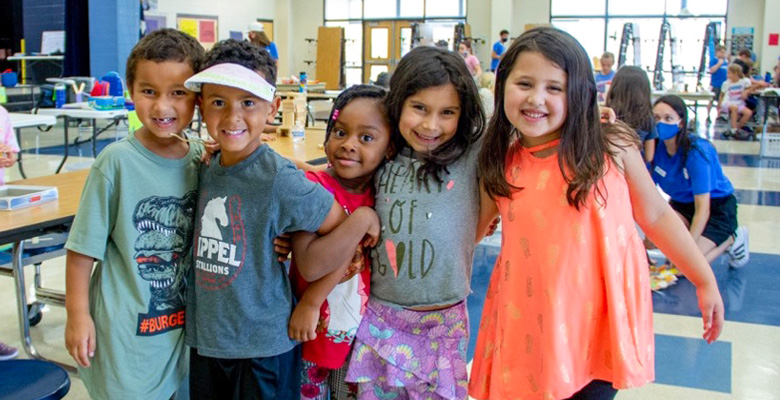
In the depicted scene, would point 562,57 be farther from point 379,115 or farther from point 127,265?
point 127,265

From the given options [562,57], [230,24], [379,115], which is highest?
[230,24]

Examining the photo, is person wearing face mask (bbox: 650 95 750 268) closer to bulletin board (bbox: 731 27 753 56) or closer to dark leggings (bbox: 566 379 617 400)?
dark leggings (bbox: 566 379 617 400)

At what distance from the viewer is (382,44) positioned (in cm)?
1916

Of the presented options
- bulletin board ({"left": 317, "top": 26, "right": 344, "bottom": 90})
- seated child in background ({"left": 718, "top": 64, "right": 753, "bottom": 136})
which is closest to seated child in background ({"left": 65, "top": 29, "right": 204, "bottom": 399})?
seated child in background ({"left": 718, "top": 64, "right": 753, "bottom": 136})

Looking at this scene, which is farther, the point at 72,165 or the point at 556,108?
the point at 72,165

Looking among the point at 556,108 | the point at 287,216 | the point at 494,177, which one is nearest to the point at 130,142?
the point at 287,216

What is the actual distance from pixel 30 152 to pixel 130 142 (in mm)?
7554

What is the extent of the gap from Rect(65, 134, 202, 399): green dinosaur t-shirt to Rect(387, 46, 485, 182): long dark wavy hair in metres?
0.48

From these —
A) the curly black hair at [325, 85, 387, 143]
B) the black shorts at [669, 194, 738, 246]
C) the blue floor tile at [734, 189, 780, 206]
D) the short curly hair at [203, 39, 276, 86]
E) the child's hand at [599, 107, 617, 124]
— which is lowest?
the blue floor tile at [734, 189, 780, 206]

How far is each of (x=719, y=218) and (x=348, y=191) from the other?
3.09m

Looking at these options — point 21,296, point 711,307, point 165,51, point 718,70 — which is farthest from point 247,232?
point 718,70

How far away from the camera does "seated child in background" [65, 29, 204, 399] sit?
1.45 m

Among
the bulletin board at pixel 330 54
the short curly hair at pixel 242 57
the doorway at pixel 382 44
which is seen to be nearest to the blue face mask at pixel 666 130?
the short curly hair at pixel 242 57

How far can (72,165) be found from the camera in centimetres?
708
